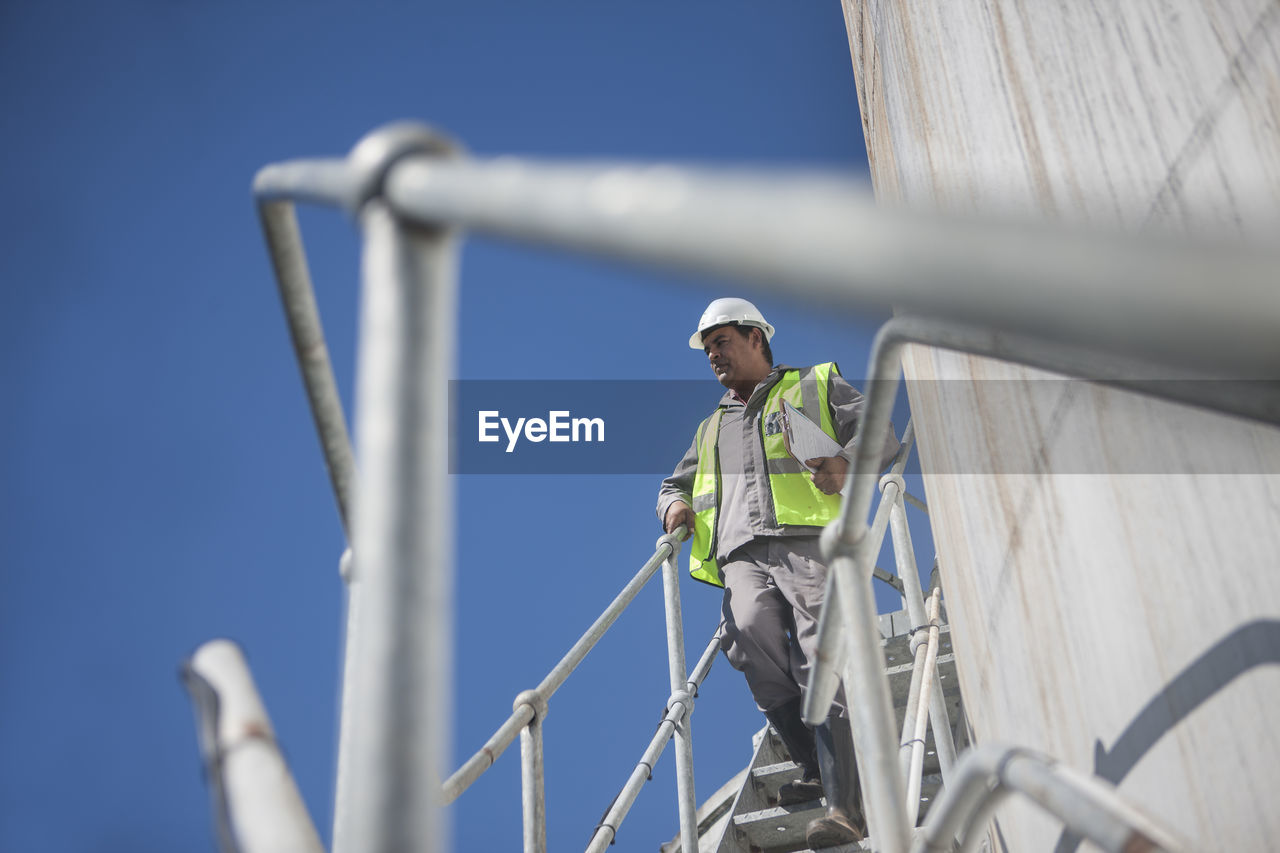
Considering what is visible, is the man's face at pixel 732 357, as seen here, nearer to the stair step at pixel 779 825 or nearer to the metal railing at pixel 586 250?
the stair step at pixel 779 825

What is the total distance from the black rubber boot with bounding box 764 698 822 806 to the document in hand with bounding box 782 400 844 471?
0.99m

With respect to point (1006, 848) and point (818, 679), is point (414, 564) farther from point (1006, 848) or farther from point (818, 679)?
point (1006, 848)

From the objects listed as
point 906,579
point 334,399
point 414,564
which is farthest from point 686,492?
A: point 414,564

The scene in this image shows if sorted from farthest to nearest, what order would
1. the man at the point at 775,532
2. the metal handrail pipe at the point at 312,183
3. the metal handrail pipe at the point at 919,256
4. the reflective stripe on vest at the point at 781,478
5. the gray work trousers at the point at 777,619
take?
the reflective stripe on vest at the point at 781,478 → the gray work trousers at the point at 777,619 → the man at the point at 775,532 → the metal handrail pipe at the point at 312,183 → the metal handrail pipe at the point at 919,256

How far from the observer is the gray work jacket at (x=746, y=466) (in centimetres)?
403

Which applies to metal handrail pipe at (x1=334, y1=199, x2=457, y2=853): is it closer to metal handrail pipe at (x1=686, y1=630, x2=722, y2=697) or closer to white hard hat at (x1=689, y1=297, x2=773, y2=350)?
metal handrail pipe at (x1=686, y1=630, x2=722, y2=697)

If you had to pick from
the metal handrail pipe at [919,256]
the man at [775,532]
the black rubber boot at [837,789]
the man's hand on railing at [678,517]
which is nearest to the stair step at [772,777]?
the man at [775,532]

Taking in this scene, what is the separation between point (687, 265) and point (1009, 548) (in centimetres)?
131

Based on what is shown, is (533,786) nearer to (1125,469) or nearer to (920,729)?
(920,729)

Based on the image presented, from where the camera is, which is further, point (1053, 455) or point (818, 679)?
point (818, 679)

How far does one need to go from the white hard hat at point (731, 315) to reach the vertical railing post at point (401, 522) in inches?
168

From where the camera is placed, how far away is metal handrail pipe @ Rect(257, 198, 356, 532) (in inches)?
40.5

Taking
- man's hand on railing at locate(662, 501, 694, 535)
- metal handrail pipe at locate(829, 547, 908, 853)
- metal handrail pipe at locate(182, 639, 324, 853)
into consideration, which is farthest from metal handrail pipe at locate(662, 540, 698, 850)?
metal handrail pipe at locate(182, 639, 324, 853)

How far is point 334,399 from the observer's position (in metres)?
1.14
